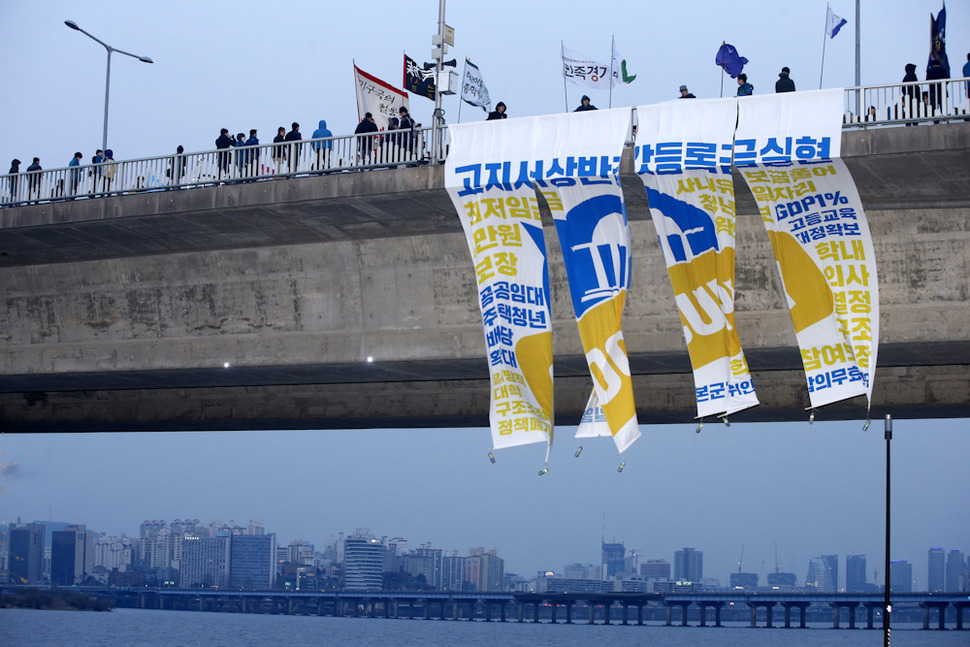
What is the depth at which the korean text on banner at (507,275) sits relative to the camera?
21.7 metres

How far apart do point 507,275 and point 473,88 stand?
24.9 feet

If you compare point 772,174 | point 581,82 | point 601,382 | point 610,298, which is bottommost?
point 601,382

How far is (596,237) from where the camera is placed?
70.9 ft

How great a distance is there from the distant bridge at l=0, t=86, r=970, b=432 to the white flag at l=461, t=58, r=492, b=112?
3.60m

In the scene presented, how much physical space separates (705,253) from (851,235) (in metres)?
2.51

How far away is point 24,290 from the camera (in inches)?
1211

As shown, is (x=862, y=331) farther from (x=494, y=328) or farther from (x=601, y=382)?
(x=494, y=328)

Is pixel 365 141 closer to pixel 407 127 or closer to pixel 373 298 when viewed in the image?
pixel 407 127

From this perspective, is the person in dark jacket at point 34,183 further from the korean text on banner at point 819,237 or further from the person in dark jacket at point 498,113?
the korean text on banner at point 819,237

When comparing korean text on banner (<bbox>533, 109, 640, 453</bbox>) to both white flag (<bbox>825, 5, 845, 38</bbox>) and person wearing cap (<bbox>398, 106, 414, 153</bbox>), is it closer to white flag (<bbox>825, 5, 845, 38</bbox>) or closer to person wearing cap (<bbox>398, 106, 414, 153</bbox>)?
person wearing cap (<bbox>398, 106, 414, 153</bbox>)

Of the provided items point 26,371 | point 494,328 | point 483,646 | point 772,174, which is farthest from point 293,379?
point 483,646

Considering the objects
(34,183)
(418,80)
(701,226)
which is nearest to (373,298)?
(418,80)

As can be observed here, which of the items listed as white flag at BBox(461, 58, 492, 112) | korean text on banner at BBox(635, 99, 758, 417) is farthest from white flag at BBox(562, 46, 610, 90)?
korean text on banner at BBox(635, 99, 758, 417)

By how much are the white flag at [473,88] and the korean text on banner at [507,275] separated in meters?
5.07
